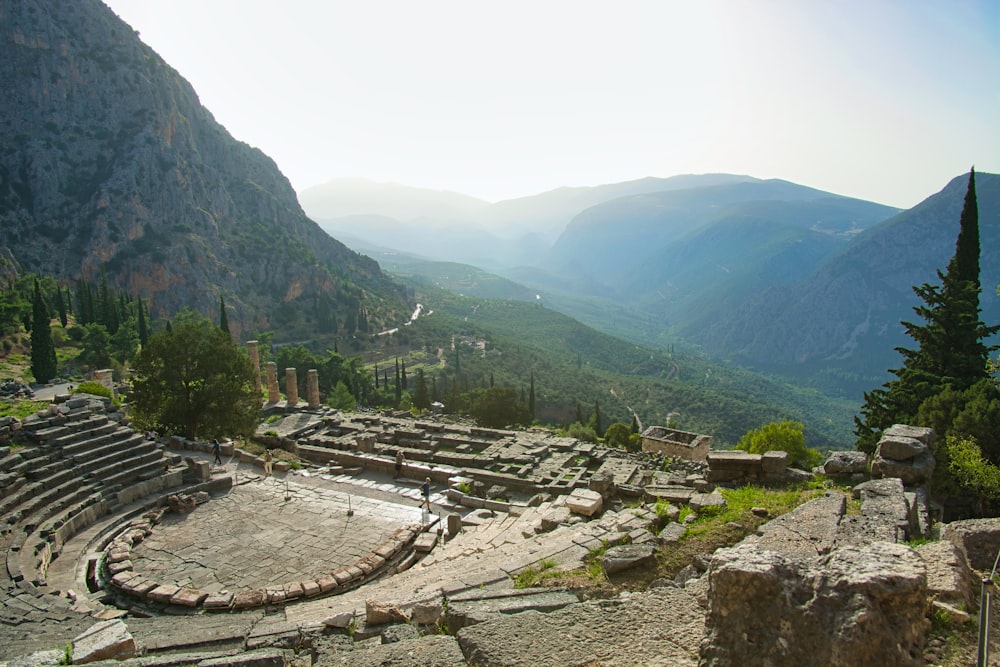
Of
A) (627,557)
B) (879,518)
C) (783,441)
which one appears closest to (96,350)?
(627,557)

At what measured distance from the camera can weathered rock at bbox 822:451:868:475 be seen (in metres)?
11.9

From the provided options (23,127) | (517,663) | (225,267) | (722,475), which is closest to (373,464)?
(722,475)

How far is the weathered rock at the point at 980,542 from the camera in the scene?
7.01 metres

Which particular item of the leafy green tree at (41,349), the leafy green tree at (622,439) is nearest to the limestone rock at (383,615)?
the leafy green tree at (622,439)

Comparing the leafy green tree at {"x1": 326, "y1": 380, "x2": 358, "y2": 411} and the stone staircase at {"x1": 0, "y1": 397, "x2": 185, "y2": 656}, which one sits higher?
the stone staircase at {"x1": 0, "y1": 397, "x2": 185, "y2": 656}

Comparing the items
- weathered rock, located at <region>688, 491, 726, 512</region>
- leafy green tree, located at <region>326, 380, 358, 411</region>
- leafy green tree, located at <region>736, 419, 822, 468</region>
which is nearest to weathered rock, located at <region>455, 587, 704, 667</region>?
weathered rock, located at <region>688, 491, 726, 512</region>

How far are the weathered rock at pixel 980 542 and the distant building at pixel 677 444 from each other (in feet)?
45.3

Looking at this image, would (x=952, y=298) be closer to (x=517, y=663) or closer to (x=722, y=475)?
(x=722, y=475)

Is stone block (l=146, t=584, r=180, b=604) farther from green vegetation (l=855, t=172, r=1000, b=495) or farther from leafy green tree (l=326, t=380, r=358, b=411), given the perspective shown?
leafy green tree (l=326, t=380, r=358, b=411)

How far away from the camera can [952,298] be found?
73.7 feet

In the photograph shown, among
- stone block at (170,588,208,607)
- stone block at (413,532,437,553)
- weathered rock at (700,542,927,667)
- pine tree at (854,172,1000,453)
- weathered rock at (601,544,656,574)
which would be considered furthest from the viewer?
pine tree at (854,172,1000,453)

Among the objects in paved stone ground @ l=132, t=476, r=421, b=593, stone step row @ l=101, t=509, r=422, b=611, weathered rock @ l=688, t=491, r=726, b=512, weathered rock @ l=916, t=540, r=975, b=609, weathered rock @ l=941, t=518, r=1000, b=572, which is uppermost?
weathered rock @ l=916, t=540, r=975, b=609

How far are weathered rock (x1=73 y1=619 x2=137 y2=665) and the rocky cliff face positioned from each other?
81320 mm

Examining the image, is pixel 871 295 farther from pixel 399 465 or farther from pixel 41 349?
pixel 41 349
